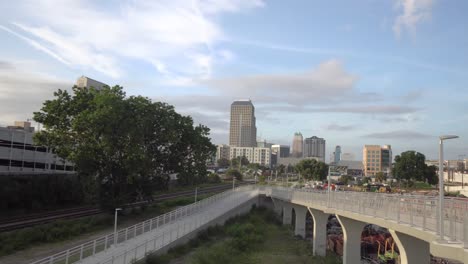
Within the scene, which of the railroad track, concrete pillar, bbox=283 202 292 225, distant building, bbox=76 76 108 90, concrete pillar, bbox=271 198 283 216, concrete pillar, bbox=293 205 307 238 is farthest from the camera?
distant building, bbox=76 76 108 90

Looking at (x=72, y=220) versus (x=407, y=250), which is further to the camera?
(x=72, y=220)

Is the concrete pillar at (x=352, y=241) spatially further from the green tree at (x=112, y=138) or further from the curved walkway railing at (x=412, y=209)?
the green tree at (x=112, y=138)

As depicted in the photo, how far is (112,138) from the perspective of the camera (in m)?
41.5

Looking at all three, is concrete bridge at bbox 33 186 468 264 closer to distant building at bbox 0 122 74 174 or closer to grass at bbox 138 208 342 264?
grass at bbox 138 208 342 264

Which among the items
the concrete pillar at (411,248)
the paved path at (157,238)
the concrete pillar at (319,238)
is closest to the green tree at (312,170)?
the paved path at (157,238)

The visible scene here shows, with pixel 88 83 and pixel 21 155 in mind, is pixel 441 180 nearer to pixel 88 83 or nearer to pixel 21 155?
pixel 21 155

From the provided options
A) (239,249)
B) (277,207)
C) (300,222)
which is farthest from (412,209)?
(277,207)

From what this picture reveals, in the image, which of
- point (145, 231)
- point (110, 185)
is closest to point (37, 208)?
point (110, 185)

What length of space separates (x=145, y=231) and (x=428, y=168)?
283 feet

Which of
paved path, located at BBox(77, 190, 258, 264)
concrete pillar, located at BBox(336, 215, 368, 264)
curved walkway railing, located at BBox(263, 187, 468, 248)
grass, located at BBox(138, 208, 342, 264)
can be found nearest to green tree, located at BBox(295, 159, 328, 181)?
paved path, located at BBox(77, 190, 258, 264)

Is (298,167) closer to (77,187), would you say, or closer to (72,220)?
(77,187)

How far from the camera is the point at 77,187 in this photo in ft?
186

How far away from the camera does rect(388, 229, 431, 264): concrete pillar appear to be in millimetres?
21797

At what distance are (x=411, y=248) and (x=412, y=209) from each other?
4748 millimetres
